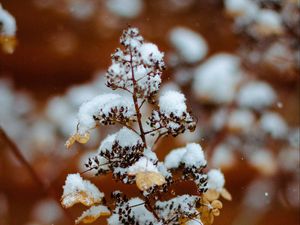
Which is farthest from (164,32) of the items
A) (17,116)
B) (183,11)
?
(17,116)

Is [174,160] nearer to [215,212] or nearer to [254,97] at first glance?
[215,212]

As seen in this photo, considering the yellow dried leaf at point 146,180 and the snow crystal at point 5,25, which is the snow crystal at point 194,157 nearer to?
the yellow dried leaf at point 146,180

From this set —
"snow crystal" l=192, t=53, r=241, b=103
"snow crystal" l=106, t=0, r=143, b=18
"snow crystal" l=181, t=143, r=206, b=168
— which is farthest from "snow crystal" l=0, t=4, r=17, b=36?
"snow crystal" l=106, t=0, r=143, b=18

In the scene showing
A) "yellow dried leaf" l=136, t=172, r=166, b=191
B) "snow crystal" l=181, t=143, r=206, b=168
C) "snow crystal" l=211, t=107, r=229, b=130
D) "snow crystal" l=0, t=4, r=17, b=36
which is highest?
"snow crystal" l=211, t=107, r=229, b=130

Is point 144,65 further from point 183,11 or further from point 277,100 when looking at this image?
point 183,11

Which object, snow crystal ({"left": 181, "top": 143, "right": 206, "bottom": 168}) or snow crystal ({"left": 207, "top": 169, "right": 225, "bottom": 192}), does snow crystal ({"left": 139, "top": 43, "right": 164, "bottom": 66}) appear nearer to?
snow crystal ({"left": 181, "top": 143, "right": 206, "bottom": 168})

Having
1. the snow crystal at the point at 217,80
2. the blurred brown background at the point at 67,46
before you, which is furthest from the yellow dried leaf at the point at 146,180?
the blurred brown background at the point at 67,46

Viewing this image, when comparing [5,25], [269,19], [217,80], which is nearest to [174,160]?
[5,25]
